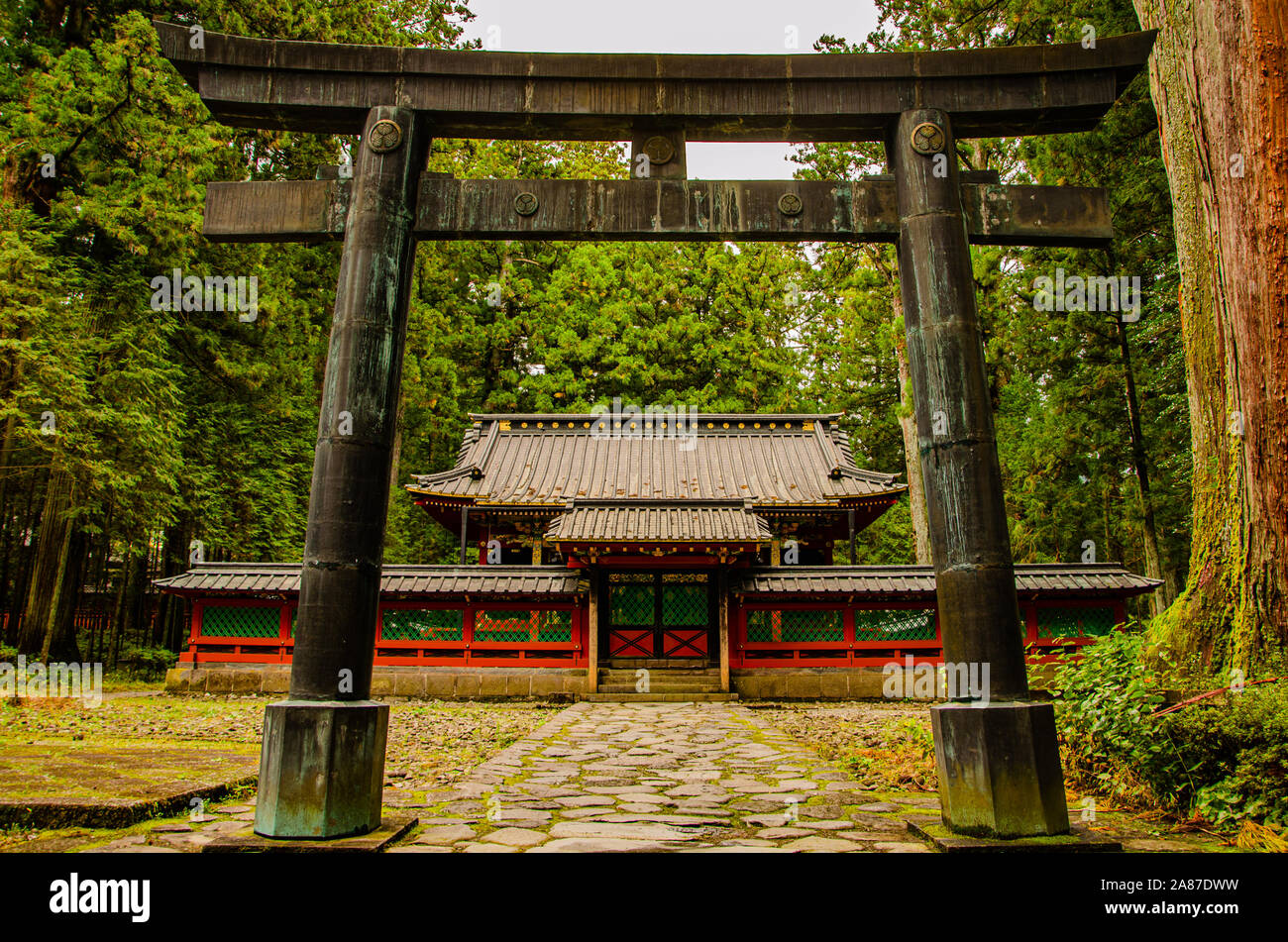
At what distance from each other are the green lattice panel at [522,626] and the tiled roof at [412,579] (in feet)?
1.87

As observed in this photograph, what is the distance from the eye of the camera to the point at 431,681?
1304 centimetres

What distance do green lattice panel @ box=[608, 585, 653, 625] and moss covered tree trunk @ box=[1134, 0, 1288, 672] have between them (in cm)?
1027

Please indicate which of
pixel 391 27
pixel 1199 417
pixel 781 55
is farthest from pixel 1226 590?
pixel 391 27

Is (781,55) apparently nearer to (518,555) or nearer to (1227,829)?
(1227,829)

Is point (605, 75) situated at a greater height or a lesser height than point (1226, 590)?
greater

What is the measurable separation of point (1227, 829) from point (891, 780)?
→ 7.08 ft

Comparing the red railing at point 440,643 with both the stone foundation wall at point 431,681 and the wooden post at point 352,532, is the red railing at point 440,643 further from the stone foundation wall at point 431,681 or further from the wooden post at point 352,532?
the wooden post at point 352,532

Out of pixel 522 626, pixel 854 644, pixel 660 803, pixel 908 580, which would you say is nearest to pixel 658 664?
pixel 522 626

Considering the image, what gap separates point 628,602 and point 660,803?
→ 10.0 meters

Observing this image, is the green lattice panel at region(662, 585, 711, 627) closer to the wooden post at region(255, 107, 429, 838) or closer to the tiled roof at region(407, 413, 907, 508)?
the tiled roof at region(407, 413, 907, 508)

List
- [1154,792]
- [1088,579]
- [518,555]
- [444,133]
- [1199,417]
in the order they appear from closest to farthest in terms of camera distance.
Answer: [1154,792], [444,133], [1199,417], [1088,579], [518,555]

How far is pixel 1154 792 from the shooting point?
3963 millimetres

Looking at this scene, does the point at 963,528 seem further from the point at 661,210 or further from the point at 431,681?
the point at 431,681

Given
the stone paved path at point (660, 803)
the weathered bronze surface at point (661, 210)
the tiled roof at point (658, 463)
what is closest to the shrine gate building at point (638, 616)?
the tiled roof at point (658, 463)
